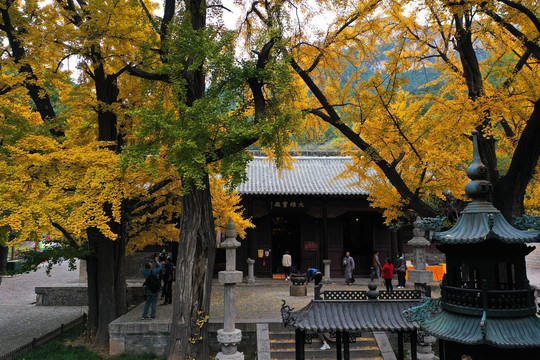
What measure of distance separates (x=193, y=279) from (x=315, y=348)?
3956 mm

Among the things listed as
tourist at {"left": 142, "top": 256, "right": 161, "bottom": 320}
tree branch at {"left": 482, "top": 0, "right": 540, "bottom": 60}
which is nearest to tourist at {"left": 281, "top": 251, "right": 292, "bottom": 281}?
tourist at {"left": 142, "top": 256, "right": 161, "bottom": 320}

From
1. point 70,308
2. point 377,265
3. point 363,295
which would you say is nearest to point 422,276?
point 363,295

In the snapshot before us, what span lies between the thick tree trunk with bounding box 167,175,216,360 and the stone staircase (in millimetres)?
2002

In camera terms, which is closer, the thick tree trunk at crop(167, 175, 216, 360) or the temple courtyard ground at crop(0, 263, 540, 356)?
the thick tree trunk at crop(167, 175, 216, 360)

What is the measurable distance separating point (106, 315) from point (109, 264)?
1594 millimetres

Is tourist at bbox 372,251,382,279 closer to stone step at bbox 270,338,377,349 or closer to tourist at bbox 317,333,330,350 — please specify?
stone step at bbox 270,338,377,349

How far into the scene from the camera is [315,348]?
10.2 metres

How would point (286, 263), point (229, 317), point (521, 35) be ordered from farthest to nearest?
point (286, 263) → point (229, 317) → point (521, 35)

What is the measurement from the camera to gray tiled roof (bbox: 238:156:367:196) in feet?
64.3

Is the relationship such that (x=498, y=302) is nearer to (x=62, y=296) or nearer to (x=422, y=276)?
(x=422, y=276)

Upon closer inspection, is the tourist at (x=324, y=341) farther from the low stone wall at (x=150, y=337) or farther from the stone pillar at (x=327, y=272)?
the stone pillar at (x=327, y=272)

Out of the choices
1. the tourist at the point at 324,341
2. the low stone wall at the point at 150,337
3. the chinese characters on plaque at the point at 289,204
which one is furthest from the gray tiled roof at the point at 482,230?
the chinese characters on plaque at the point at 289,204

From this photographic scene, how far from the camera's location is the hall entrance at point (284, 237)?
23812 millimetres

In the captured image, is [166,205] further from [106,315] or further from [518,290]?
[518,290]
